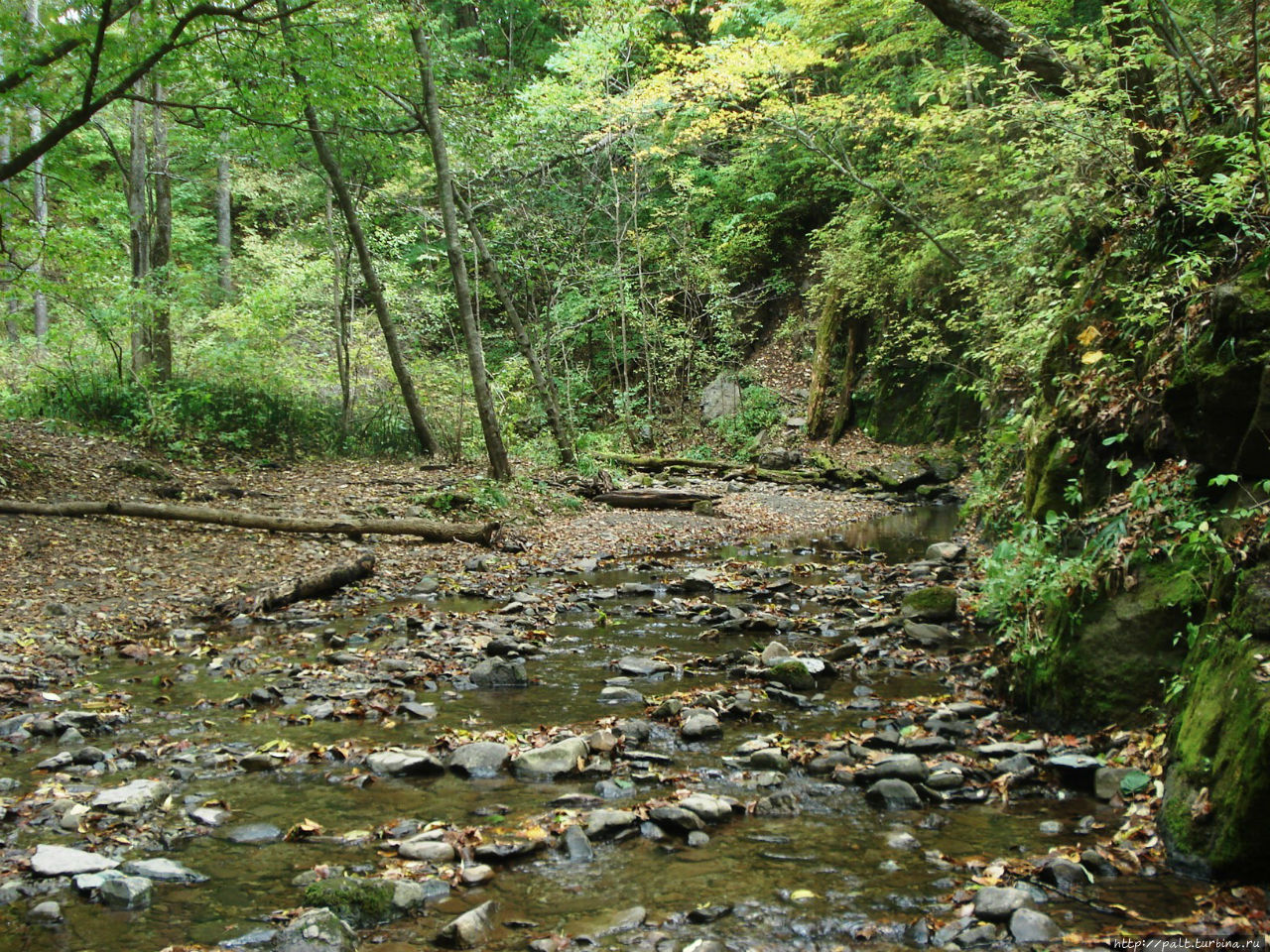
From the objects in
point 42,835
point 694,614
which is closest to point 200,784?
point 42,835

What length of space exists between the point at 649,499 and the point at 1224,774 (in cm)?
1240

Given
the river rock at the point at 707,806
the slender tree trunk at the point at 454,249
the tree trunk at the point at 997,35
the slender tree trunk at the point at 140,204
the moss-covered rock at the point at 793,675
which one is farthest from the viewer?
the slender tree trunk at the point at 140,204

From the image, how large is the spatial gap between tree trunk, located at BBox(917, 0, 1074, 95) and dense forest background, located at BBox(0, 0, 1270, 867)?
0.13ft

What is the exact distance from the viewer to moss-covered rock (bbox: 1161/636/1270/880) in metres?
2.87

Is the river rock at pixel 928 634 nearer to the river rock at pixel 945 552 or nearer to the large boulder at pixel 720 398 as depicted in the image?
the river rock at pixel 945 552

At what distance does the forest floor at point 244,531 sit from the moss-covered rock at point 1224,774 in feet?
23.9

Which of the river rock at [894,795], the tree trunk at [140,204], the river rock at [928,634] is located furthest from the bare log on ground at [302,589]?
the tree trunk at [140,204]

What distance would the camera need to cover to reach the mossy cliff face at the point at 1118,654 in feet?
13.8

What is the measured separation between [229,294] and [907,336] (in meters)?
19.6

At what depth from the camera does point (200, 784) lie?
13.1 ft

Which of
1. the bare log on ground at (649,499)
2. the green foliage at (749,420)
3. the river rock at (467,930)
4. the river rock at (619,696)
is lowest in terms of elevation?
the river rock at (619,696)

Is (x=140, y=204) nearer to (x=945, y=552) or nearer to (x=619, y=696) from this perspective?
(x=619, y=696)

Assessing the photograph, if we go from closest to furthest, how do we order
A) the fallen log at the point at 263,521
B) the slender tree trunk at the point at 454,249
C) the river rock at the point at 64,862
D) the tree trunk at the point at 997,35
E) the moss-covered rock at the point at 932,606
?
the river rock at the point at 64,862
the moss-covered rock at the point at 932,606
the tree trunk at the point at 997,35
the fallen log at the point at 263,521
the slender tree trunk at the point at 454,249

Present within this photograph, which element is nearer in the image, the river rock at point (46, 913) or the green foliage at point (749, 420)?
the river rock at point (46, 913)
